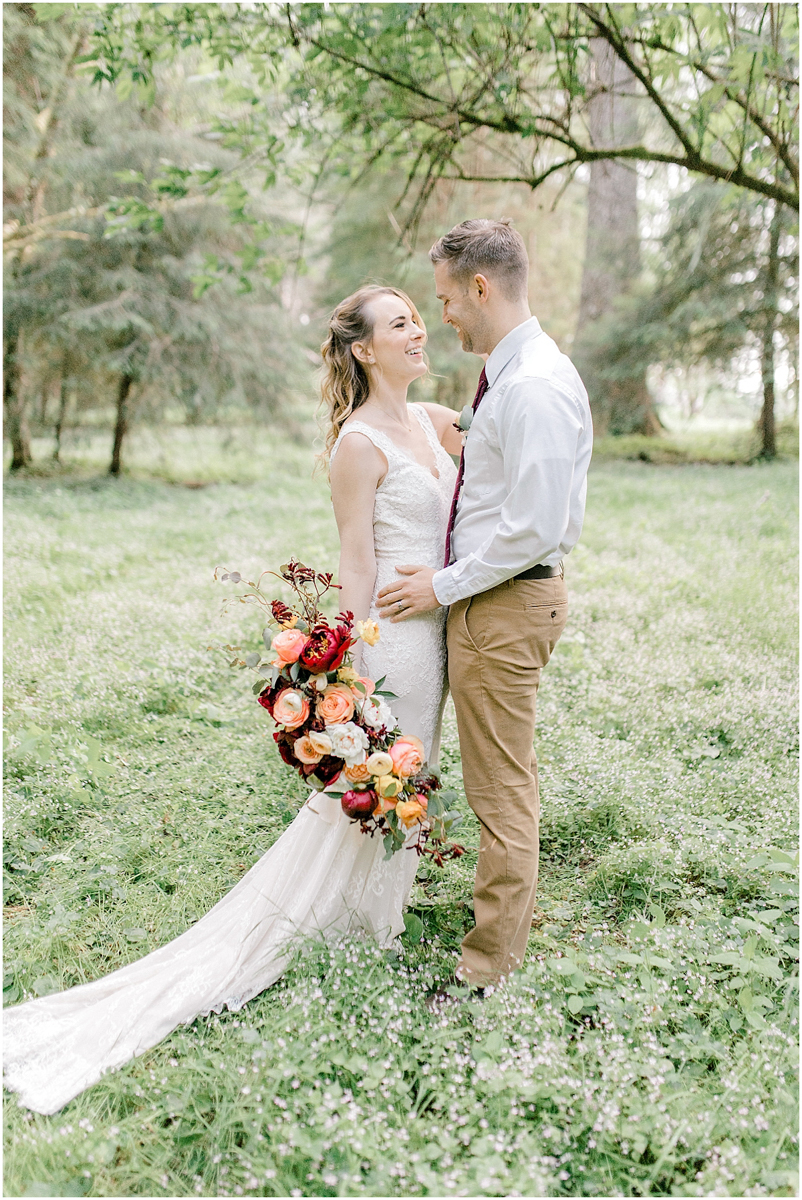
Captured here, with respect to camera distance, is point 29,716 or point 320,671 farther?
point 29,716

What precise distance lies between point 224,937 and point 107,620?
426cm

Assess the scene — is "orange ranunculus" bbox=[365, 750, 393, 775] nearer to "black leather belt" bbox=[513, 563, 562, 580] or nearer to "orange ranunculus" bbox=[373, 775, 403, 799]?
"orange ranunculus" bbox=[373, 775, 403, 799]

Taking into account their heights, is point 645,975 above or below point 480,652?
below

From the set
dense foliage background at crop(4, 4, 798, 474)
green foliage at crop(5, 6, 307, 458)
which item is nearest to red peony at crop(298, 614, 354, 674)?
dense foliage background at crop(4, 4, 798, 474)

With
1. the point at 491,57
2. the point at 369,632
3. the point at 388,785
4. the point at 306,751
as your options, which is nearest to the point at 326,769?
the point at 306,751

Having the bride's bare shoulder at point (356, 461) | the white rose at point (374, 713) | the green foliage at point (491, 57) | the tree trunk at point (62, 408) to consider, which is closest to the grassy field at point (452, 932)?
the white rose at point (374, 713)

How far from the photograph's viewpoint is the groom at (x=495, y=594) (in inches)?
111

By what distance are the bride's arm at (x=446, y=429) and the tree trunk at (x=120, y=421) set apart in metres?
12.0

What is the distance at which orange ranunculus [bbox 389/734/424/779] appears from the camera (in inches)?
105

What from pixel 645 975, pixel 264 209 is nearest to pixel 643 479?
pixel 264 209

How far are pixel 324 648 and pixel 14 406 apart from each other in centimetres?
1356

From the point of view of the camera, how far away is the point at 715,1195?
2.09 metres

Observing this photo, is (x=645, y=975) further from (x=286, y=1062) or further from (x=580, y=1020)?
(x=286, y=1062)

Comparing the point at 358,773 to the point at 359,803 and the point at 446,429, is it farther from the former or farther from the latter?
the point at 446,429
